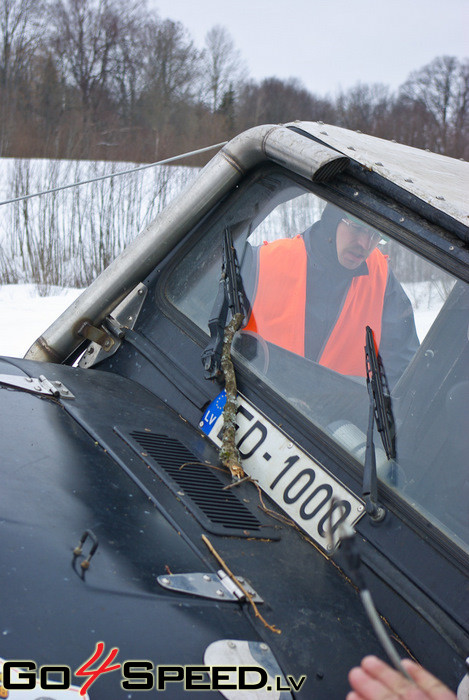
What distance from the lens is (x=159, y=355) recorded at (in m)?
2.41

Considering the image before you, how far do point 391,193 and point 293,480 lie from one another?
86 centimetres

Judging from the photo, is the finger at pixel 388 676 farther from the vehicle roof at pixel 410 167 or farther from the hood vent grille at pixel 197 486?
the vehicle roof at pixel 410 167

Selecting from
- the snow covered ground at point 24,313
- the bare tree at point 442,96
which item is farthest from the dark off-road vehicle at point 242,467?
the bare tree at point 442,96

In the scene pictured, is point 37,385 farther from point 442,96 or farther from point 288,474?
point 442,96

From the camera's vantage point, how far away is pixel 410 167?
7.39 ft

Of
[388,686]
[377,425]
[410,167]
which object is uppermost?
[410,167]

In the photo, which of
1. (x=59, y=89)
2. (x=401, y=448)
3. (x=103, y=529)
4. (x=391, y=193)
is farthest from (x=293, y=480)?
(x=59, y=89)

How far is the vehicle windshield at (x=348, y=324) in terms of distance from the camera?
1.83 metres

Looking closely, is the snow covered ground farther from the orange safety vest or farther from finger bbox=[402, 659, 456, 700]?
finger bbox=[402, 659, 456, 700]

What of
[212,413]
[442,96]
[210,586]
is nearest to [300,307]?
[212,413]

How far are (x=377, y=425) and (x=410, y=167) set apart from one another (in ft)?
2.97

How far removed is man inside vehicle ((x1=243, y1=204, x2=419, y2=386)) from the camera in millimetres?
2062

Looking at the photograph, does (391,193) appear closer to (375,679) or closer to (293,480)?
(293,480)

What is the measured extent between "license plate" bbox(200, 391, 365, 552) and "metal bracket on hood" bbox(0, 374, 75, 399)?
453 millimetres
